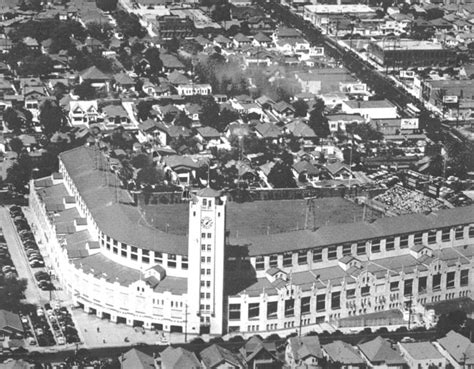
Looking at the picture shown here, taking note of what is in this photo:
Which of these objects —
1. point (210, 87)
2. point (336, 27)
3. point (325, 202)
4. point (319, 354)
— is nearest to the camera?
point (319, 354)

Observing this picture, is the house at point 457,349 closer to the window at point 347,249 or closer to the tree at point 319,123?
the window at point 347,249

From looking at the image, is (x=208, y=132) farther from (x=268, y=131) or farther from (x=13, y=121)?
(x=13, y=121)

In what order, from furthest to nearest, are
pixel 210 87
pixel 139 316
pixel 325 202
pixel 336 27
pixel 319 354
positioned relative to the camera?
pixel 336 27, pixel 210 87, pixel 325 202, pixel 139 316, pixel 319 354

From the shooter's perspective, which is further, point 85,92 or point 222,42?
point 222,42

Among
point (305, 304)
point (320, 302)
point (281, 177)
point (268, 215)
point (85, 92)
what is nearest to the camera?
point (305, 304)

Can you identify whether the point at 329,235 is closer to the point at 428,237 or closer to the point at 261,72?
the point at 428,237

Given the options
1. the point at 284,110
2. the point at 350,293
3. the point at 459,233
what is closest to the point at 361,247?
the point at 350,293

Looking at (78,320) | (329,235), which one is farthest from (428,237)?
(78,320)

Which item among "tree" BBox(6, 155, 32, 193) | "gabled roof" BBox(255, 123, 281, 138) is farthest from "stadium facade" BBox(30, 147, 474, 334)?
"gabled roof" BBox(255, 123, 281, 138)
